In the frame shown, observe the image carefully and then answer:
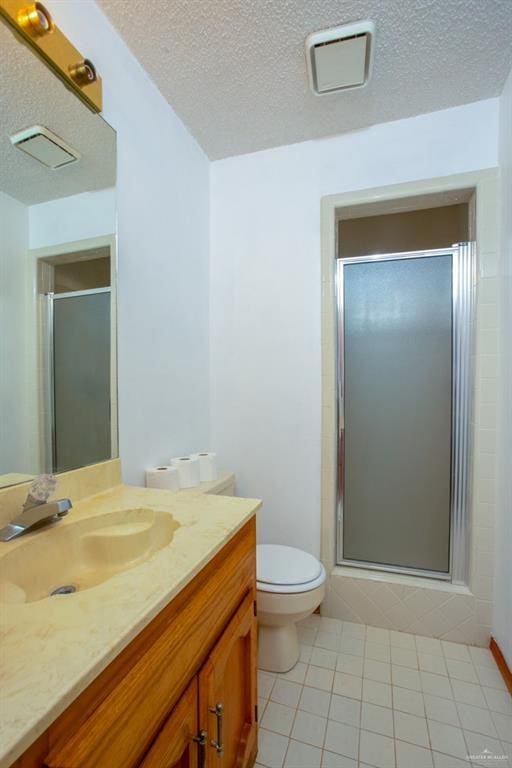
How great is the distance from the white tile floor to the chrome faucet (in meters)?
1.05

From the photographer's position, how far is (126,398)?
1.35m

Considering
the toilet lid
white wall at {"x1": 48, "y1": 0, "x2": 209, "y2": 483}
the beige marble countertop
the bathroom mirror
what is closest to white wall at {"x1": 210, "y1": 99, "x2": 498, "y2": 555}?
white wall at {"x1": 48, "y1": 0, "x2": 209, "y2": 483}

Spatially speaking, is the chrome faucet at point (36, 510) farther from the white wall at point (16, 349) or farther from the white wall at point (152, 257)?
the white wall at point (152, 257)

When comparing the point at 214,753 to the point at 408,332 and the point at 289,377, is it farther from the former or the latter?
the point at 408,332

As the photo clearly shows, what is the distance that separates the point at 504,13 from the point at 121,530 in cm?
210

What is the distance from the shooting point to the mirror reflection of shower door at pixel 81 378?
3.58 feet

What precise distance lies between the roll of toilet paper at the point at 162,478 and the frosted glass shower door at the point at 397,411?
924 mm

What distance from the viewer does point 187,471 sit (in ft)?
5.08

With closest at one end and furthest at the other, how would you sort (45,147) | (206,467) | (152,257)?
(45,147) < (152,257) < (206,467)

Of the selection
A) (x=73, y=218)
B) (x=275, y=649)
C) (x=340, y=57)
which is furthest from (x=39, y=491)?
(x=340, y=57)

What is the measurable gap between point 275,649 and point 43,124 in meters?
2.05

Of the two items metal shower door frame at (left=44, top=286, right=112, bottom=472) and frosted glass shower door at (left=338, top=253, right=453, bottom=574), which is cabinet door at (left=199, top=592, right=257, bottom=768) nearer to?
metal shower door frame at (left=44, top=286, right=112, bottom=472)

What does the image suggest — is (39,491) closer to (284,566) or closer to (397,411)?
(284,566)

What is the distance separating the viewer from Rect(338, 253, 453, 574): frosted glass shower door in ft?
5.99
